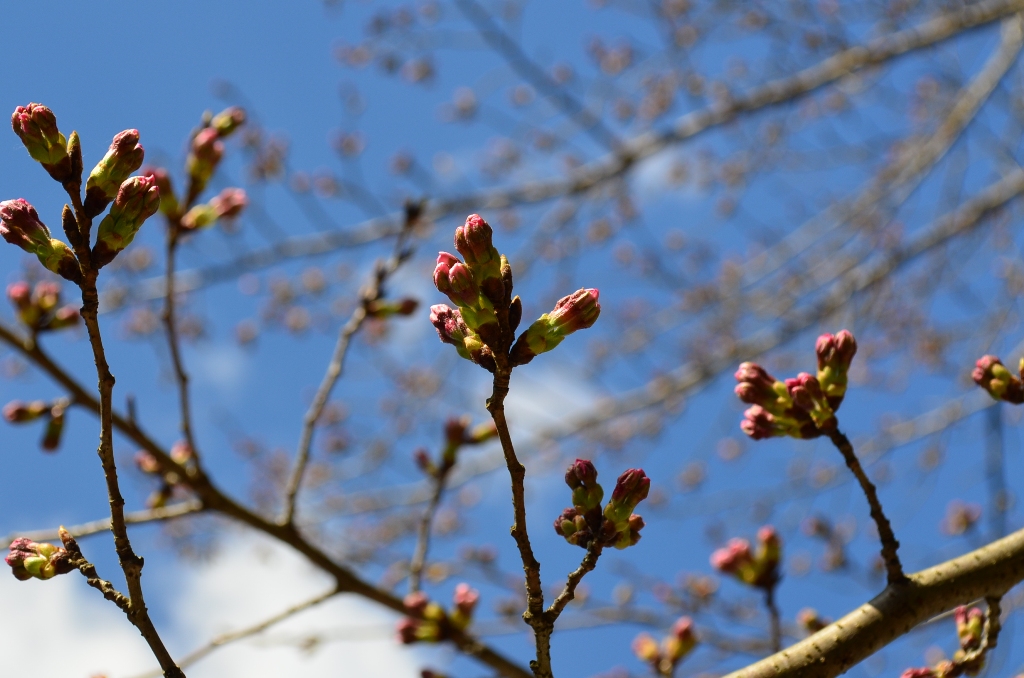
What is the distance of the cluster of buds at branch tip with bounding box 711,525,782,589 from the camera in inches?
105

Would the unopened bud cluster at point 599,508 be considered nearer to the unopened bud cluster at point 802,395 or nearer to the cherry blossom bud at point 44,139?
the unopened bud cluster at point 802,395

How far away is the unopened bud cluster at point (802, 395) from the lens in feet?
6.32

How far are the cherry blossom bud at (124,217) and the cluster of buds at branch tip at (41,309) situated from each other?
148 centimetres

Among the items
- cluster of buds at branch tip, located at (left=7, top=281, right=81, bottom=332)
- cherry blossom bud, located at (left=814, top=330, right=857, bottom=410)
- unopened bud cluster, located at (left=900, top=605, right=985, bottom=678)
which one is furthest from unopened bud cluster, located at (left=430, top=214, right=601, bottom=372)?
cluster of buds at branch tip, located at (left=7, top=281, right=81, bottom=332)

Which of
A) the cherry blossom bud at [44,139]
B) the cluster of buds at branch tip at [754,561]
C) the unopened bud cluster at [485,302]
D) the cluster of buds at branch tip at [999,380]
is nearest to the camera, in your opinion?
the unopened bud cluster at [485,302]

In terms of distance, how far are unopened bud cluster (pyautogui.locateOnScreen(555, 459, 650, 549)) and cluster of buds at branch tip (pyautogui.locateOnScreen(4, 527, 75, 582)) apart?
979 millimetres

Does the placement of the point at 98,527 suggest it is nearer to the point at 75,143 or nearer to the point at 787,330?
the point at 75,143

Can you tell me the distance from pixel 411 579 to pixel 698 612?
83.5 inches

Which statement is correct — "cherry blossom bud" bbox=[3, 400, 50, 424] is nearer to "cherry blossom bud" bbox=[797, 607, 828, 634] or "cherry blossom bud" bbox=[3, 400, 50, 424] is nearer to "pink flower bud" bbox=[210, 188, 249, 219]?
"pink flower bud" bbox=[210, 188, 249, 219]

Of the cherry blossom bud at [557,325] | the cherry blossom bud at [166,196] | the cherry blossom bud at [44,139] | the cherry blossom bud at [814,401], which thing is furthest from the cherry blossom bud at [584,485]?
the cherry blossom bud at [166,196]

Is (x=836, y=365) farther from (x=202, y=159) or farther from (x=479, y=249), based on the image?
(x=202, y=159)

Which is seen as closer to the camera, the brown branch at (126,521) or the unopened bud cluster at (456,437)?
the brown branch at (126,521)

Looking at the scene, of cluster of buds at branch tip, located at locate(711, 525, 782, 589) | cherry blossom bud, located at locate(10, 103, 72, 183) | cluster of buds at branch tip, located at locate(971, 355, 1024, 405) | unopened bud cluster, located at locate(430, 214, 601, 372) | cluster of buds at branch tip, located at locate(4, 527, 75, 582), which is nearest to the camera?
unopened bud cluster, located at locate(430, 214, 601, 372)

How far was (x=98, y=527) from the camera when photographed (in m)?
2.32
